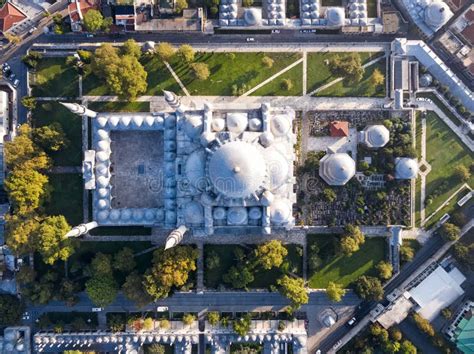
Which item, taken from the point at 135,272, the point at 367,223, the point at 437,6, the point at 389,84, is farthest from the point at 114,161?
the point at 437,6

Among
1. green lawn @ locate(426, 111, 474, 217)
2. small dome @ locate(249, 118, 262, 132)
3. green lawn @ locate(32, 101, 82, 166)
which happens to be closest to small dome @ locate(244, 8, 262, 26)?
small dome @ locate(249, 118, 262, 132)

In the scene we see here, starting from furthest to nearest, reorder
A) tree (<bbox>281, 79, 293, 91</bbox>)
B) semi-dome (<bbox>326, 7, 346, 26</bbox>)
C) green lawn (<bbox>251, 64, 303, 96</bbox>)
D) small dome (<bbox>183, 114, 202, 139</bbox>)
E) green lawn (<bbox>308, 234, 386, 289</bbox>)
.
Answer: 1. green lawn (<bbox>308, 234, 386, 289</bbox>)
2. green lawn (<bbox>251, 64, 303, 96</bbox>)
3. tree (<bbox>281, 79, 293, 91</bbox>)
4. semi-dome (<bbox>326, 7, 346, 26</bbox>)
5. small dome (<bbox>183, 114, 202, 139</bbox>)

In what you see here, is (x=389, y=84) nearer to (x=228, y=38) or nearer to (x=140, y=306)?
(x=228, y=38)

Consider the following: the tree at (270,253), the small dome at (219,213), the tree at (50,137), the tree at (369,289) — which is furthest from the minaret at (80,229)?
the tree at (369,289)

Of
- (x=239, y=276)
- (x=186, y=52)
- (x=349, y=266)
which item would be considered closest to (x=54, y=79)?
(x=186, y=52)

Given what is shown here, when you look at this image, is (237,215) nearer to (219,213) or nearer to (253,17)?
(219,213)

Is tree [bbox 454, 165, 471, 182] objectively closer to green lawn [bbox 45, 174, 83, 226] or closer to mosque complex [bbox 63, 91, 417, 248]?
mosque complex [bbox 63, 91, 417, 248]
